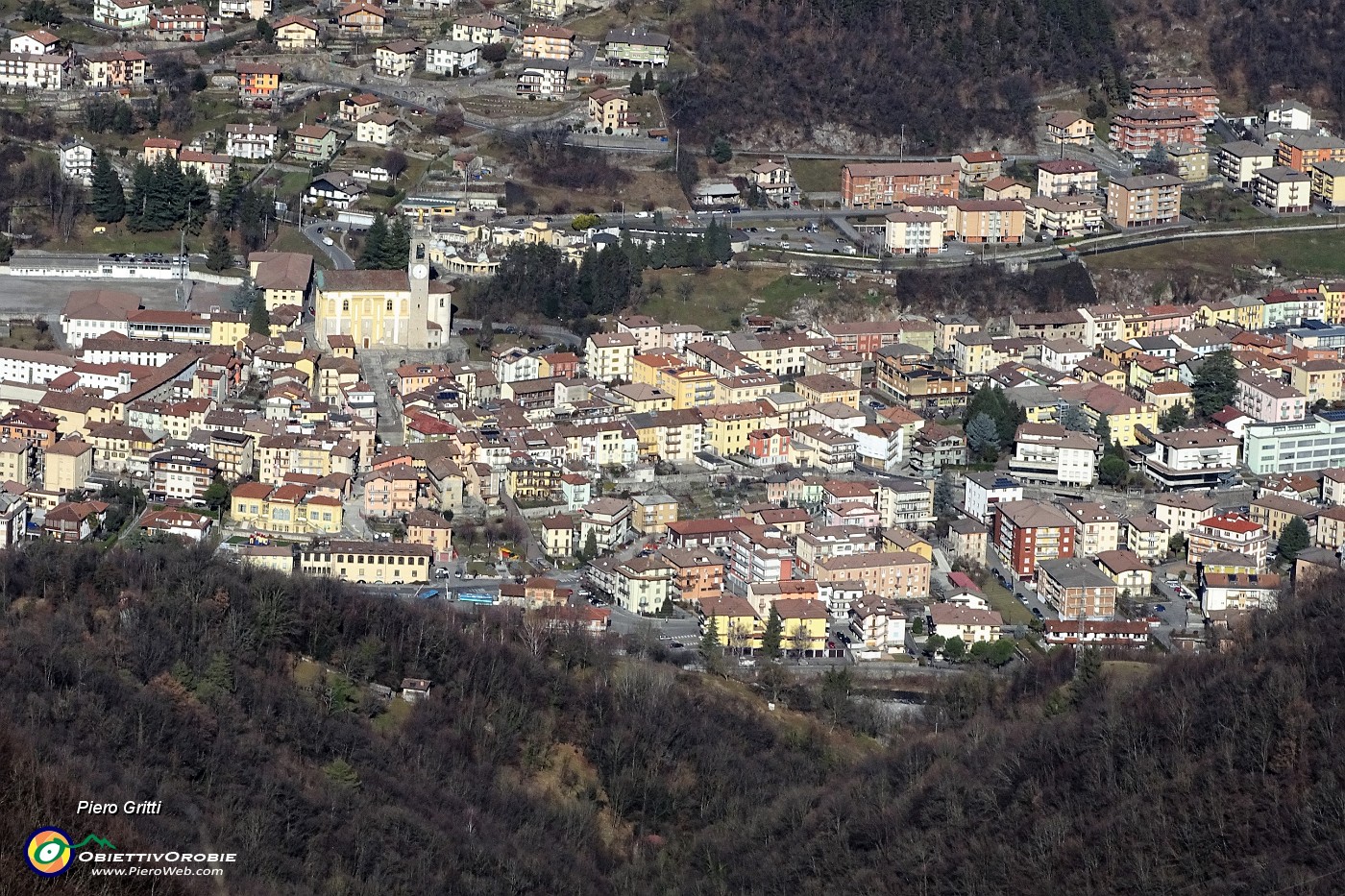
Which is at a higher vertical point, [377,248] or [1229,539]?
[377,248]

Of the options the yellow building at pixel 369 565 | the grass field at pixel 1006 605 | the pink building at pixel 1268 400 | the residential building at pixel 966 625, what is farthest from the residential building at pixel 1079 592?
the yellow building at pixel 369 565

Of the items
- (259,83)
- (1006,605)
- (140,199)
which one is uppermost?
(259,83)

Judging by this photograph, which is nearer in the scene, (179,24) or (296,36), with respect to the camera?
(296,36)

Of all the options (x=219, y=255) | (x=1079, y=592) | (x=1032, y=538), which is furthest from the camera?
(x=219, y=255)

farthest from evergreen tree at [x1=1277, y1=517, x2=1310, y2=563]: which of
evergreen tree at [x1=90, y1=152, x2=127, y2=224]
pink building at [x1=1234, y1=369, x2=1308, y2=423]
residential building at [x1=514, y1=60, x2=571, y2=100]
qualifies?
evergreen tree at [x1=90, y1=152, x2=127, y2=224]

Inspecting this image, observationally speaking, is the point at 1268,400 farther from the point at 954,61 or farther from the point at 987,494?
Result: the point at 954,61

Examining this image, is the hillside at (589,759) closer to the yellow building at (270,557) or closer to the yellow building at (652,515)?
the yellow building at (270,557)

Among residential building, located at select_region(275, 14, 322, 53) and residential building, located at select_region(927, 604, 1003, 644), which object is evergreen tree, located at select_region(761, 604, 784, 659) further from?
residential building, located at select_region(275, 14, 322, 53)

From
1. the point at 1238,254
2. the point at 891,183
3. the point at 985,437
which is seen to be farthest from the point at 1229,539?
the point at 891,183
